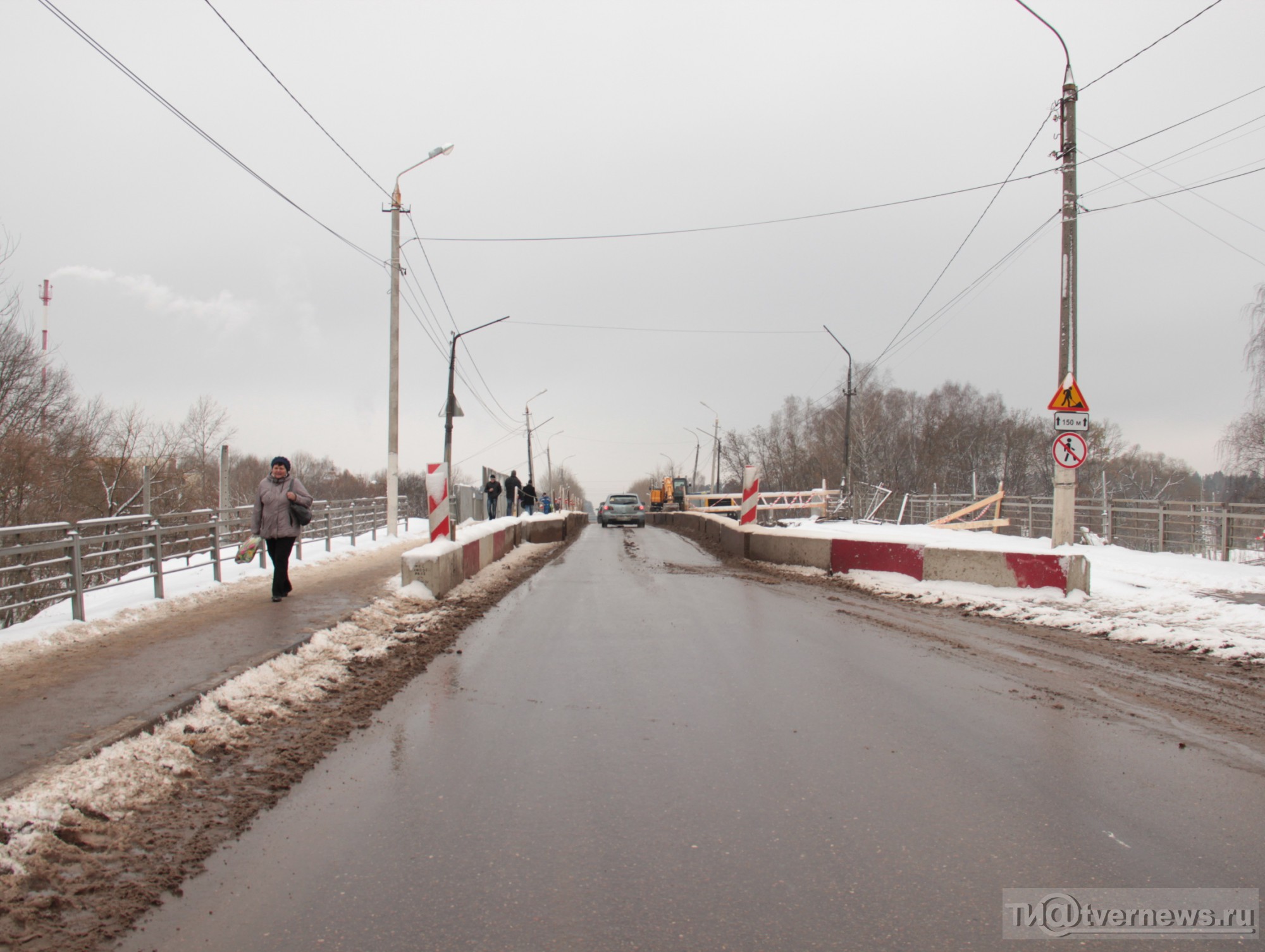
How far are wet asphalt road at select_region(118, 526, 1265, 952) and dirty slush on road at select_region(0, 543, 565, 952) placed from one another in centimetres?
17

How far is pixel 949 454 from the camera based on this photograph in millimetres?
79875

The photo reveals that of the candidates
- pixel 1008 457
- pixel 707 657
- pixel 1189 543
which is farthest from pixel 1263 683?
pixel 1008 457

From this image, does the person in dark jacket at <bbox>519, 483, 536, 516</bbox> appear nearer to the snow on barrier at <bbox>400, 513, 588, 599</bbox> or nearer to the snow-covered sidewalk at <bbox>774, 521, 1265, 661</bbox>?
the snow on barrier at <bbox>400, 513, 588, 599</bbox>

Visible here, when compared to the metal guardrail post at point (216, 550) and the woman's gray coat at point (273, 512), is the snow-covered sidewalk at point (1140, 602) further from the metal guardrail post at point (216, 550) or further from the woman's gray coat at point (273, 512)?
the metal guardrail post at point (216, 550)

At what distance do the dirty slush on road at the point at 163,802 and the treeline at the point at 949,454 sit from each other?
208 feet

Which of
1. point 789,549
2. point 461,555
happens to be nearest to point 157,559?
point 461,555

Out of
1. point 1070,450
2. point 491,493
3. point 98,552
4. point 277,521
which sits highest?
point 1070,450

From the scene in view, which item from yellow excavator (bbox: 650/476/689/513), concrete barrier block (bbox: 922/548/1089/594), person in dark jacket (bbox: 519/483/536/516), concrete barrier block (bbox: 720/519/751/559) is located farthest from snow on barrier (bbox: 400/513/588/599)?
yellow excavator (bbox: 650/476/689/513)

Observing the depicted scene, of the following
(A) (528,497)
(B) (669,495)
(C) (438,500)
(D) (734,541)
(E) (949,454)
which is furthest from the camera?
(E) (949,454)

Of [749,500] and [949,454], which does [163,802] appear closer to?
[749,500]

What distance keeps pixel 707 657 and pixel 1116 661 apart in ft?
11.8

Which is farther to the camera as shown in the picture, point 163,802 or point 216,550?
point 216,550

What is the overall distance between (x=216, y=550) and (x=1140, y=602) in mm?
12782

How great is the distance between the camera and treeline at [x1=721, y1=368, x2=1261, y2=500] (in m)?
71.2
